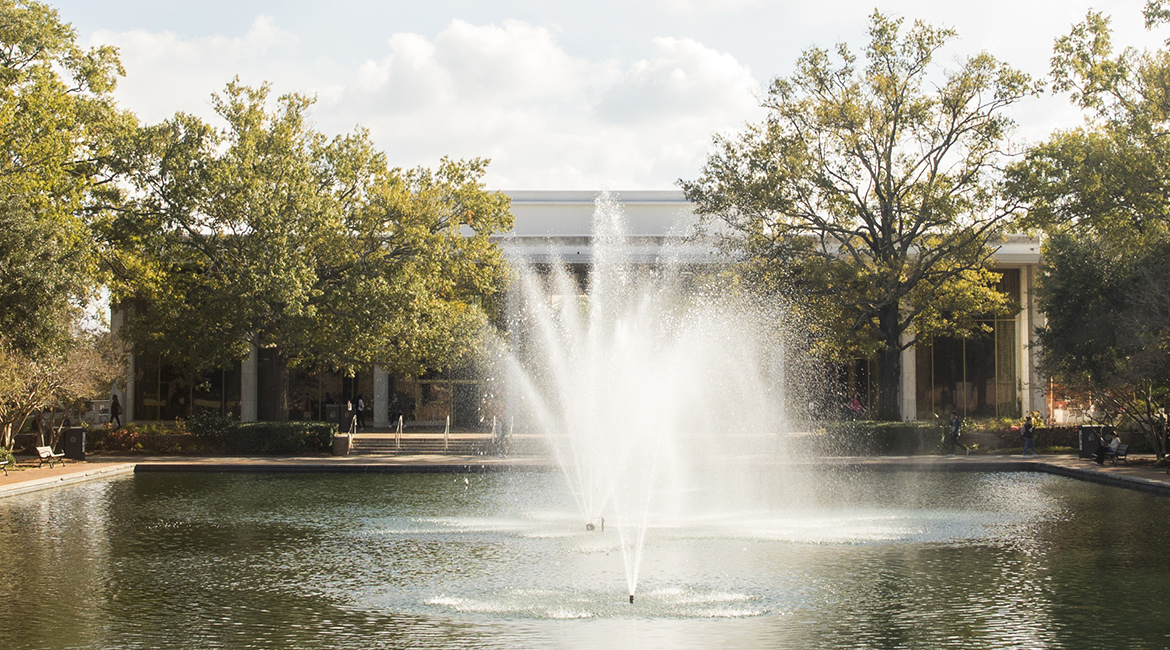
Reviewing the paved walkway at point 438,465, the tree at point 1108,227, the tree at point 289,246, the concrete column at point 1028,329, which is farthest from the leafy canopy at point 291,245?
the concrete column at point 1028,329

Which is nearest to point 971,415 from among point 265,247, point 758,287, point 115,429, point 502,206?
point 758,287

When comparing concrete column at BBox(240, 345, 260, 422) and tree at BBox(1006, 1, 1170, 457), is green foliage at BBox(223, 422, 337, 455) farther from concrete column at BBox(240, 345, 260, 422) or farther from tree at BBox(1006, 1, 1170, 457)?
tree at BBox(1006, 1, 1170, 457)

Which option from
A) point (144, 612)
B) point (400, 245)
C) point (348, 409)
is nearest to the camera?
point (144, 612)

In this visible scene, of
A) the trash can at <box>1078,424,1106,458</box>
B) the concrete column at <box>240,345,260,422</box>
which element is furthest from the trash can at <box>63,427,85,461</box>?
the trash can at <box>1078,424,1106,458</box>

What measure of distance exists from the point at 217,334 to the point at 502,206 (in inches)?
392

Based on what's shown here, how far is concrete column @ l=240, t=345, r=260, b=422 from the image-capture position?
46500mm

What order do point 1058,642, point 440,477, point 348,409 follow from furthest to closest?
point 348,409 < point 440,477 < point 1058,642

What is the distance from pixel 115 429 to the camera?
3522cm

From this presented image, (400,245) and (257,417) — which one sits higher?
(400,245)

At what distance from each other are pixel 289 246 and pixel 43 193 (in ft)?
22.9

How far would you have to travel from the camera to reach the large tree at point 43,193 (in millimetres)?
23297

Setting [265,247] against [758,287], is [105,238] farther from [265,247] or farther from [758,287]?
[758,287]

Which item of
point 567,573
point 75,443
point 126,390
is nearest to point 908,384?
point 75,443

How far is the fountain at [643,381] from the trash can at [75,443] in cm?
1356
